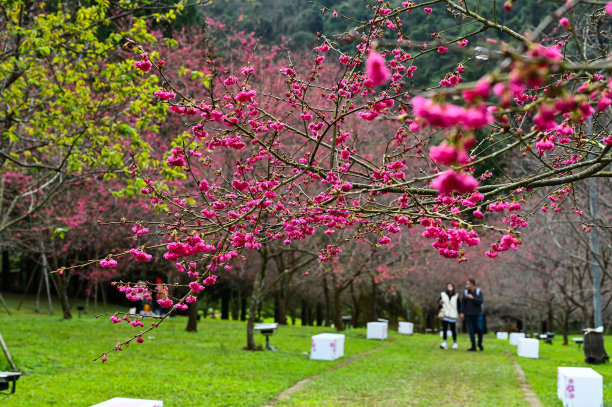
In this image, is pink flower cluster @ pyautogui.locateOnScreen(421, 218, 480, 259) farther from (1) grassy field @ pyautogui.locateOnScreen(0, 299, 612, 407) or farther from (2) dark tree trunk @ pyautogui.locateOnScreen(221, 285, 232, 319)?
(2) dark tree trunk @ pyautogui.locateOnScreen(221, 285, 232, 319)

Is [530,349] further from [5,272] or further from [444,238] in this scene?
[5,272]

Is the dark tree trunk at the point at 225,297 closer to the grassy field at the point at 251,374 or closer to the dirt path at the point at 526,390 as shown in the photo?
the grassy field at the point at 251,374

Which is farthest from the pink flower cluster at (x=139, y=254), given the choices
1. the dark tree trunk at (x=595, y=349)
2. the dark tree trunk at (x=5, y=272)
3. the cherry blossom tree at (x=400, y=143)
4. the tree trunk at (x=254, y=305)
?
the dark tree trunk at (x=5, y=272)

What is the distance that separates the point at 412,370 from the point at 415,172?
448 inches

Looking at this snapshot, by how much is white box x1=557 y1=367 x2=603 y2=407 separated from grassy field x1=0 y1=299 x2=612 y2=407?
753 millimetres

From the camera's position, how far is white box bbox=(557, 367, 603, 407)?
719 centimetres

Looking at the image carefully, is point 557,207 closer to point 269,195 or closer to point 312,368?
point 269,195

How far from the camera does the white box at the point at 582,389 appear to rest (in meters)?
7.19

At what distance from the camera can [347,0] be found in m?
30.2

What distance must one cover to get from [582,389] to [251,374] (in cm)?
514

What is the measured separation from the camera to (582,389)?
7258 millimetres

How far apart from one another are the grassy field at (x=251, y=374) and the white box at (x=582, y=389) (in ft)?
2.47

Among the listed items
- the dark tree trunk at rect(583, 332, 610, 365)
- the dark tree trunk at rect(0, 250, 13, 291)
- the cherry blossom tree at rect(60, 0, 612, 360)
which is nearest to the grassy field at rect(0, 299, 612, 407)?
the dark tree trunk at rect(583, 332, 610, 365)

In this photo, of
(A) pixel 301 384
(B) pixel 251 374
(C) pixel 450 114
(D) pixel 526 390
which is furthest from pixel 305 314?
(C) pixel 450 114
